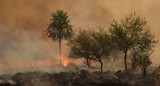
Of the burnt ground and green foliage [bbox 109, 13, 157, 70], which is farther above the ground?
green foliage [bbox 109, 13, 157, 70]

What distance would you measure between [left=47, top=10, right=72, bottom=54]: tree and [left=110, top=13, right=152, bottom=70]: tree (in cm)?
3775

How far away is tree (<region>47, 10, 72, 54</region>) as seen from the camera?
103875 mm

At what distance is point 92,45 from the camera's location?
66875 mm

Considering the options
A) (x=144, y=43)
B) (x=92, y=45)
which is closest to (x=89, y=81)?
(x=92, y=45)

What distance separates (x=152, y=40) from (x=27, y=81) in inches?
1506

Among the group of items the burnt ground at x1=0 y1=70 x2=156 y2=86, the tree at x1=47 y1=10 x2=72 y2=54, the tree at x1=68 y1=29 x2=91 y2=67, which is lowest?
the burnt ground at x1=0 y1=70 x2=156 y2=86

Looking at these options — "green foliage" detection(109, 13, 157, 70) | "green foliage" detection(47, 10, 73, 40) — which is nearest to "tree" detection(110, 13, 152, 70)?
"green foliage" detection(109, 13, 157, 70)

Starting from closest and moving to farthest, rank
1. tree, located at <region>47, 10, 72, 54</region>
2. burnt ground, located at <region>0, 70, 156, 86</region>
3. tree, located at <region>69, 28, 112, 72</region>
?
burnt ground, located at <region>0, 70, 156, 86</region>, tree, located at <region>69, 28, 112, 72</region>, tree, located at <region>47, 10, 72, 54</region>

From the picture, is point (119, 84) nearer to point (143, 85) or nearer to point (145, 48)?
point (143, 85)

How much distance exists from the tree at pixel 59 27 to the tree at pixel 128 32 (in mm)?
37746

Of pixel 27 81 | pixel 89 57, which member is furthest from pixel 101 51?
pixel 27 81

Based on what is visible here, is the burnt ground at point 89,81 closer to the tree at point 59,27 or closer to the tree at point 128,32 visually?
the tree at point 128,32

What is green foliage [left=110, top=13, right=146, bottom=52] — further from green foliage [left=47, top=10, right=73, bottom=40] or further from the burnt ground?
green foliage [left=47, top=10, right=73, bottom=40]

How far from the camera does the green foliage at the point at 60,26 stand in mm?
103875
